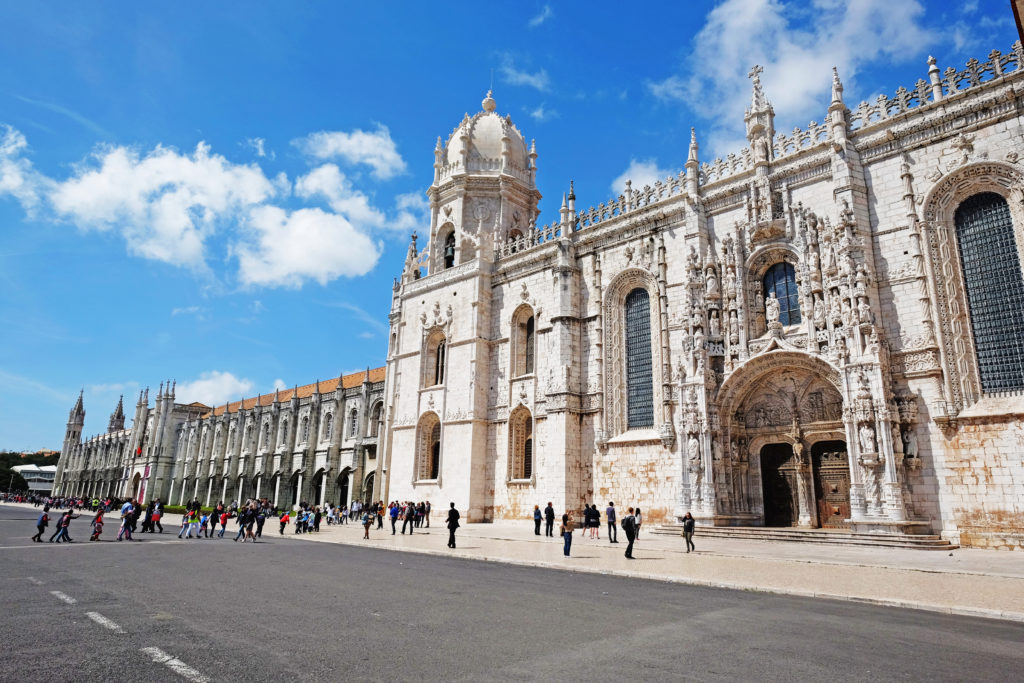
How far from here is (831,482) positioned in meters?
20.5

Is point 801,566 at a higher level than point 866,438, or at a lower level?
lower

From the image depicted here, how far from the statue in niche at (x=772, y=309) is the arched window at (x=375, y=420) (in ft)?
101

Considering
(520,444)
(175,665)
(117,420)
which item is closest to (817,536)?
(520,444)

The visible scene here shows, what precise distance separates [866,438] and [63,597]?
1968 cm

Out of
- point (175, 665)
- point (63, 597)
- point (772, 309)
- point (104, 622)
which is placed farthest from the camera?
point (772, 309)

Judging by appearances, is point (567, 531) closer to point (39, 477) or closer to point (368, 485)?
point (368, 485)

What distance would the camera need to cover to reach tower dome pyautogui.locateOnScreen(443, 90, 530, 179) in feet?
118

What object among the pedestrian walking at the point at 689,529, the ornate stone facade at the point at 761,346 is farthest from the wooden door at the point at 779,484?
the pedestrian walking at the point at 689,529

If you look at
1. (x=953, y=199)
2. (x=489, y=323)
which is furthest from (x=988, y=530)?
(x=489, y=323)

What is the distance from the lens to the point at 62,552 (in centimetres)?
1705

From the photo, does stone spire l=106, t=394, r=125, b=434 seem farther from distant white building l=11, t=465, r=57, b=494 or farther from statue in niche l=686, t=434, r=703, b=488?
statue in niche l=686, t=434, r=703, b=488

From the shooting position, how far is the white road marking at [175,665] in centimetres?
521

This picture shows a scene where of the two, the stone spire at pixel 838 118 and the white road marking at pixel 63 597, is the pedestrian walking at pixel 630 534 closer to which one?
the white road marking at pixel 63 597

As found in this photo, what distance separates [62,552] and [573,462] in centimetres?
1784
